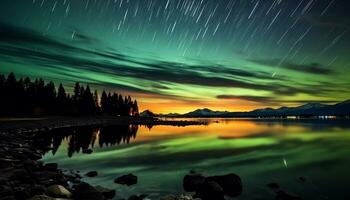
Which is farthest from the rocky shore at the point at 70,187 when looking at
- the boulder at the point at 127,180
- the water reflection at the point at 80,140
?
the water reflection at the point at 80,140

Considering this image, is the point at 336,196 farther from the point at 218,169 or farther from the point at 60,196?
the point at 60,196

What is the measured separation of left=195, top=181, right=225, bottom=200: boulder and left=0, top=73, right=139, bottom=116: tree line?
63741 mm

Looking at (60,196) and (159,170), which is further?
(159,170)

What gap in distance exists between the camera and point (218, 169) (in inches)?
709

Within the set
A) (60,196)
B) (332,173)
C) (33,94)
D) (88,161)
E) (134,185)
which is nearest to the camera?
(60,196)

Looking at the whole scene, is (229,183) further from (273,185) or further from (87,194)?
(87,194)

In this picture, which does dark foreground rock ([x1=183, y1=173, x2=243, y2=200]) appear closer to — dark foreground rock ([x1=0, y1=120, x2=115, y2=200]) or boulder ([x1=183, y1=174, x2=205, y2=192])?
boulder ([x1=183, y1=174, x2=205, y2=192])

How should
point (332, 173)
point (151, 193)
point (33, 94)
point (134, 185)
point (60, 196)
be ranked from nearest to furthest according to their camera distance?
point (60, 196)
point (151, 193)
point (134, 185)
point (332, 173)
point (33, 94)

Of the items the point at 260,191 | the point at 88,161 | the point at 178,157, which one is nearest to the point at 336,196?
the point at 260,191

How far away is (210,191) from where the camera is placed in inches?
425

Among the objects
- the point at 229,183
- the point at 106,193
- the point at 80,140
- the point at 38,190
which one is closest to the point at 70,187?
the point at 106,193

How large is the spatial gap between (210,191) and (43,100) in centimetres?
7262

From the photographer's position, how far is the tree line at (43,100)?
2544 inches

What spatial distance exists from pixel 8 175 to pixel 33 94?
220 ft
